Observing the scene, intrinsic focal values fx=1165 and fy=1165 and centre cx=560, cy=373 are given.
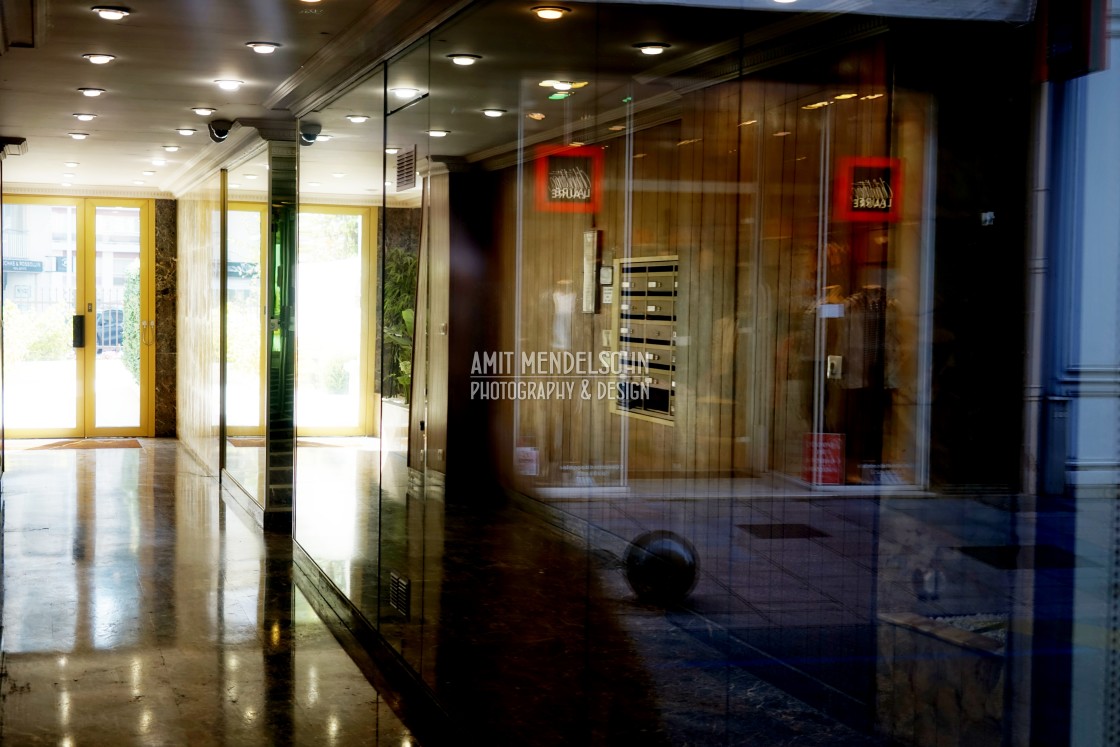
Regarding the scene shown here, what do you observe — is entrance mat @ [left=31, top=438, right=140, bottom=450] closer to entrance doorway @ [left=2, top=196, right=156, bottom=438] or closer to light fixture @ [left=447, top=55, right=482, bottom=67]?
entrance doorway @ [left=2, top=196, right=156, bottom=438]

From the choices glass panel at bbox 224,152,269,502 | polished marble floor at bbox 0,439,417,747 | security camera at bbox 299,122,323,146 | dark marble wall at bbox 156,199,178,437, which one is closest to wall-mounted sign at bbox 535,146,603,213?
polished marble floor at bbox 0,439,417,747

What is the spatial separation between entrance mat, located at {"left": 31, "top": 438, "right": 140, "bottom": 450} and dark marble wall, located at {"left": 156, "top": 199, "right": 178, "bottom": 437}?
54cm

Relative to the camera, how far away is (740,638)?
10.7 ft

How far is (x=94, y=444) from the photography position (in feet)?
42.7

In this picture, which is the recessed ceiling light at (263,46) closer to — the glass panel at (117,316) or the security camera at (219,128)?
the security camera at (219,128)

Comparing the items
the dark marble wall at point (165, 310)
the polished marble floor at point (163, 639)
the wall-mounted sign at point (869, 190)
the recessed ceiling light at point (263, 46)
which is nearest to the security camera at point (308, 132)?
the recessed ceiling light at point (263, 46)

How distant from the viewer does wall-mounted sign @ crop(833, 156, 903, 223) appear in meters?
2.92

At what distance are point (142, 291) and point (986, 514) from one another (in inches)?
510

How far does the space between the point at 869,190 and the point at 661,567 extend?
116 centimetres

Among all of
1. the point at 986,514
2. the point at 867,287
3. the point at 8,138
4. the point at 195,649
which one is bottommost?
the point at 195,649

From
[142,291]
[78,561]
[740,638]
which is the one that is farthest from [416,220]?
[142,291]

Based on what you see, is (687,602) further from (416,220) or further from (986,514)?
(416,220)

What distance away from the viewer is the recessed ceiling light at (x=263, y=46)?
5605 millimetres

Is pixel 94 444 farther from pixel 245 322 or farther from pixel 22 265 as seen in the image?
pixel 245 322
